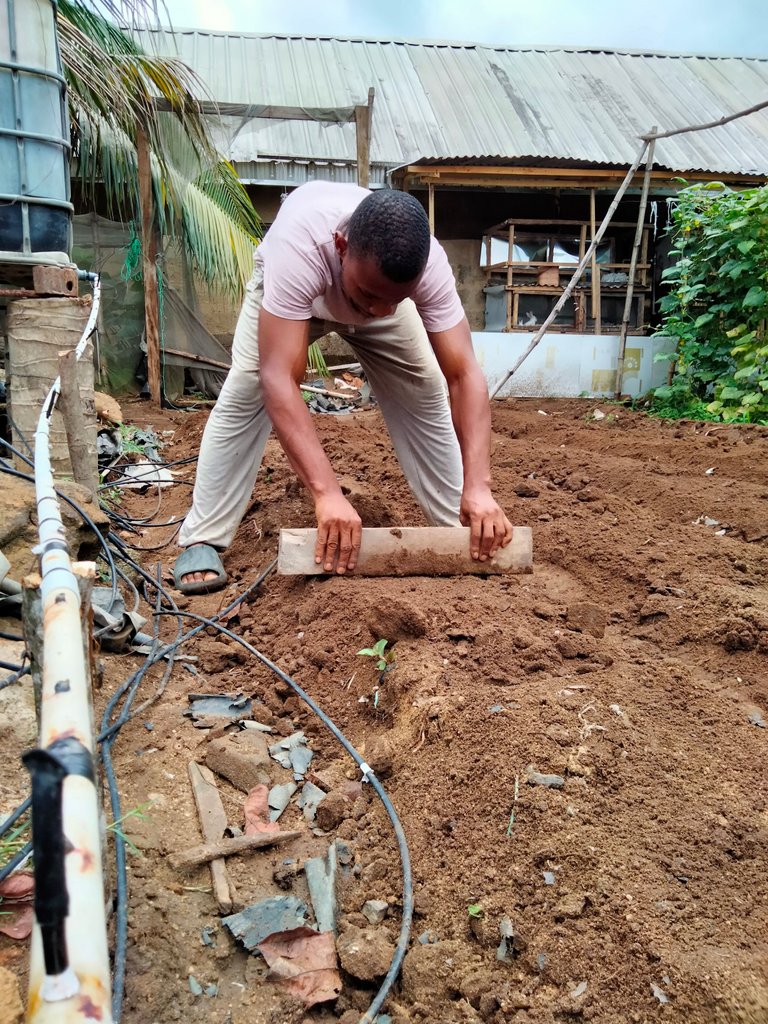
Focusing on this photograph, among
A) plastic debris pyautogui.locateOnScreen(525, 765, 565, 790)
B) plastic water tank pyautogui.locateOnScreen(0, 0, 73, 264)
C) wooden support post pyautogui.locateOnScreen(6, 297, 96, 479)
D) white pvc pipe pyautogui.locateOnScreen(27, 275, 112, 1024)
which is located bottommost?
plastic debris pyautogui.locateOnScreen(525, 765, 565, 790)

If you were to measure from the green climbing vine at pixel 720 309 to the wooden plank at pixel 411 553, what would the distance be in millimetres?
5078

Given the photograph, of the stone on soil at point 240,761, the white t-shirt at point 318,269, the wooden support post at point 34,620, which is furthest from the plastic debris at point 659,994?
the white t-shirt at point 318,269

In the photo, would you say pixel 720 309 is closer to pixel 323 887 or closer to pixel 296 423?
pixel 296 423

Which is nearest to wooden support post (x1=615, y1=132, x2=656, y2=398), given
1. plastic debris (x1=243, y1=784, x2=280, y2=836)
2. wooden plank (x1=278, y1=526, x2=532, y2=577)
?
wooden plank (x1=278, y1=526, x2=532, y2=577)

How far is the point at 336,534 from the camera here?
2902mm

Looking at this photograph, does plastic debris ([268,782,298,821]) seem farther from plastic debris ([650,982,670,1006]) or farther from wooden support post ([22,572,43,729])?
plastic debris ([650,982,670,1006])

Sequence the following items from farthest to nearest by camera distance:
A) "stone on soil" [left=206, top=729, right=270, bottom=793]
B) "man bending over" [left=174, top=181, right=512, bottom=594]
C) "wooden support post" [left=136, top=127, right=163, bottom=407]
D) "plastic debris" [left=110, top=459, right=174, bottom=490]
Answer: "wooden support post" [left=136, top=127, right=163, bottom=407]
"plastic debris" [left=110, top=459, right=174, bottom=490]
"man bending over" [left=174, top=181, right=512, bottom=594]
"stone on soil" [left=206, top=729, right=270, bottom=793]

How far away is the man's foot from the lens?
361 cm

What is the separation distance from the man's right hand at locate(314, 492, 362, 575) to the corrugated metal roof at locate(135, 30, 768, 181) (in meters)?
7.78

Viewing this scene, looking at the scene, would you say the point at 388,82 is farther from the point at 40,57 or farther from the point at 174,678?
the point at 174,678

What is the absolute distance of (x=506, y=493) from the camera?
4.85m

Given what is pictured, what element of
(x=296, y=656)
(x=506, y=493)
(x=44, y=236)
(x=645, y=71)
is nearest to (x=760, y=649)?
(x=296, y=656)

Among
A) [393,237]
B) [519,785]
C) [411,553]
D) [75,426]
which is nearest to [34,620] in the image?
[519,785]

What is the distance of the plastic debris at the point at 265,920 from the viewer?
1.69 metres
